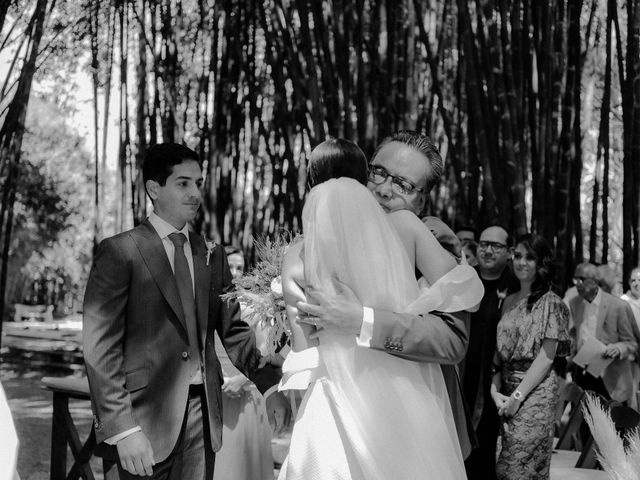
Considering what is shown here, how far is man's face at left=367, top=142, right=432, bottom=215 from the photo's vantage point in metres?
1.64

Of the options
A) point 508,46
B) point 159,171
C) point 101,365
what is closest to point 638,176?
point 508,46

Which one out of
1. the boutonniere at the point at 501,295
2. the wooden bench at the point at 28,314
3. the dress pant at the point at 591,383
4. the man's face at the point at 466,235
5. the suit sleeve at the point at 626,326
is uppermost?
the man's face at the point at 466,235

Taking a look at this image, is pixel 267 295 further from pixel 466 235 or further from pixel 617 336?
pixel 617 336

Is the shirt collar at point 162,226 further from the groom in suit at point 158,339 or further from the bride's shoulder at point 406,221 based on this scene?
the bride's shoulder at point 406,221

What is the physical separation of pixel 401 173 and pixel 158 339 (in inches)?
25.9

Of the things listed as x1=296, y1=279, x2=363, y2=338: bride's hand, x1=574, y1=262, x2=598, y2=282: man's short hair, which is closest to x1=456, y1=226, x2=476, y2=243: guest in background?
x1=574, y1=262, x2=598, y2=282: man's short hair

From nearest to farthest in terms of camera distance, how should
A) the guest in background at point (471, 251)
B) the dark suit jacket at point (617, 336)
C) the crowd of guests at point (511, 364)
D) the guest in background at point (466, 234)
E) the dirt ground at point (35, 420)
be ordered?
the crowd of guests at point (511, 364)
the guest in background at point (471, 251)
the guest in background at point (466, 234)
the dark suit jacket at point (617, 336)
the dirt ground at point (35, 420)

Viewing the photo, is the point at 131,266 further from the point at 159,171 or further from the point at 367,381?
the point at 367,381

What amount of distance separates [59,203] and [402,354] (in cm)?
1587

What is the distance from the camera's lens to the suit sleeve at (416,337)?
1.46 meters

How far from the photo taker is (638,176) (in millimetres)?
4102

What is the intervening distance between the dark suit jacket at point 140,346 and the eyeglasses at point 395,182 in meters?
0.55

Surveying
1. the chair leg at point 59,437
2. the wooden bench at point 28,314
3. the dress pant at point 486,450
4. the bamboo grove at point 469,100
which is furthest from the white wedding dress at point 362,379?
the wooden bench at point 28,314

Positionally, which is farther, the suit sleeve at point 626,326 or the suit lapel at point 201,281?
the suit sleeve at point 626,326
